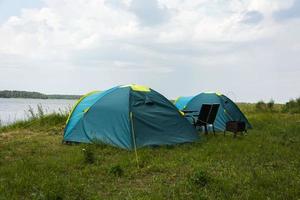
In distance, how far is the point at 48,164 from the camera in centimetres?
717

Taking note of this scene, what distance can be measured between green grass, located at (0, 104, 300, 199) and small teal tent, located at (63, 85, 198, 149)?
0.38 meters

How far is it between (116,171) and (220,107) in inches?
312

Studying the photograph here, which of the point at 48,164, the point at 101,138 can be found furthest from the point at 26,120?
the point at 48,164

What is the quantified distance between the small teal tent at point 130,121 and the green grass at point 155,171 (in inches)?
14.8

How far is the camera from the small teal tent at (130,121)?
30.9 ft

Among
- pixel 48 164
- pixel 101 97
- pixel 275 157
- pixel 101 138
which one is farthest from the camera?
pixel 101 97

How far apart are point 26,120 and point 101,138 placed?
6.90 m

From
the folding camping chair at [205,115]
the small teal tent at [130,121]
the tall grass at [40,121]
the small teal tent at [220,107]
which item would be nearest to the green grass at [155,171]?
the small teal tent at [130,121]

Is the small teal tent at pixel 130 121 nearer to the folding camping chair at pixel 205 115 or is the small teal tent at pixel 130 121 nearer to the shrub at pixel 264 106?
the folding camping chair at pixel 205 115

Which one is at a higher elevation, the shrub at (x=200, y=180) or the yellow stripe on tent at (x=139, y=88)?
the yellow stripe on tent at (x=139, y=88)

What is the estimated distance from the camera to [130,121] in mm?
9391

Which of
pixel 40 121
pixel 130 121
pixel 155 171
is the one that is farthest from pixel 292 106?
pixel 155 171

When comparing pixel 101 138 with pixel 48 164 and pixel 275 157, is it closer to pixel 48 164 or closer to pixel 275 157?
pixel 48 164

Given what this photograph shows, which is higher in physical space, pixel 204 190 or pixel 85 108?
pixel 85 108
